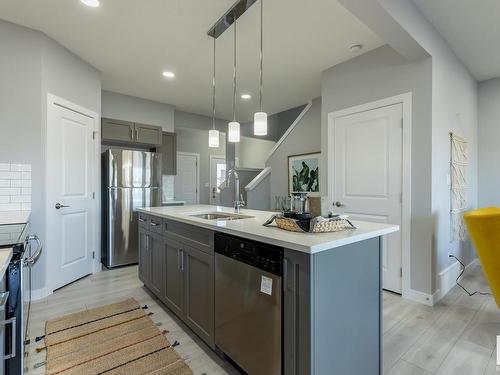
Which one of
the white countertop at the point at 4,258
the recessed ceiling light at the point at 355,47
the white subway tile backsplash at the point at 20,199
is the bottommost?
the white countertop at the point at 4,258

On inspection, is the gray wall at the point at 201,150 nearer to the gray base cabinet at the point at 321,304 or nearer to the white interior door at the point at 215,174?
the white interior door at the point at 215,174

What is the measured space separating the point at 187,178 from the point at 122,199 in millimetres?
3238

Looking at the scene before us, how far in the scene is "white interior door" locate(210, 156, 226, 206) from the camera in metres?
7.41

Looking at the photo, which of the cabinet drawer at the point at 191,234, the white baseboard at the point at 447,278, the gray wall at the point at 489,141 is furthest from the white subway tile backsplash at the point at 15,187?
the gray wall at the point at 489,141

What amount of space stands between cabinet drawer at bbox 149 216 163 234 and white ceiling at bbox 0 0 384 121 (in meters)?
1.84

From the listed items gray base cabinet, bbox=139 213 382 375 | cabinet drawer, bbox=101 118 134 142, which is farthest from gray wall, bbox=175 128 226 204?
gray base cabinet, bbox=139 213 382 375

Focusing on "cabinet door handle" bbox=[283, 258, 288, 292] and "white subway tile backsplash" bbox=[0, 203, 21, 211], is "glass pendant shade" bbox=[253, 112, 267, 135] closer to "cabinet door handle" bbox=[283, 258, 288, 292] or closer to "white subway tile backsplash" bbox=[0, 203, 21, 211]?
"cabinet door handle" bbox=[283, 258, 288, 292]

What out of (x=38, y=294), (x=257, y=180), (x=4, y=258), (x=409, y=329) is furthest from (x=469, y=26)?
(x=38, y=294)

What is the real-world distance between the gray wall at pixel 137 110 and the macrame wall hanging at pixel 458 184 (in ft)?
13.9

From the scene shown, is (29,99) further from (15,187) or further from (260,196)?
(260,196)

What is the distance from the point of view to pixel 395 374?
5.36 ft

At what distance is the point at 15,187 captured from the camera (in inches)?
102

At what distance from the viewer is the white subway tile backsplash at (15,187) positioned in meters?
2.55

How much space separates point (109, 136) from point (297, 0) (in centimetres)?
308
